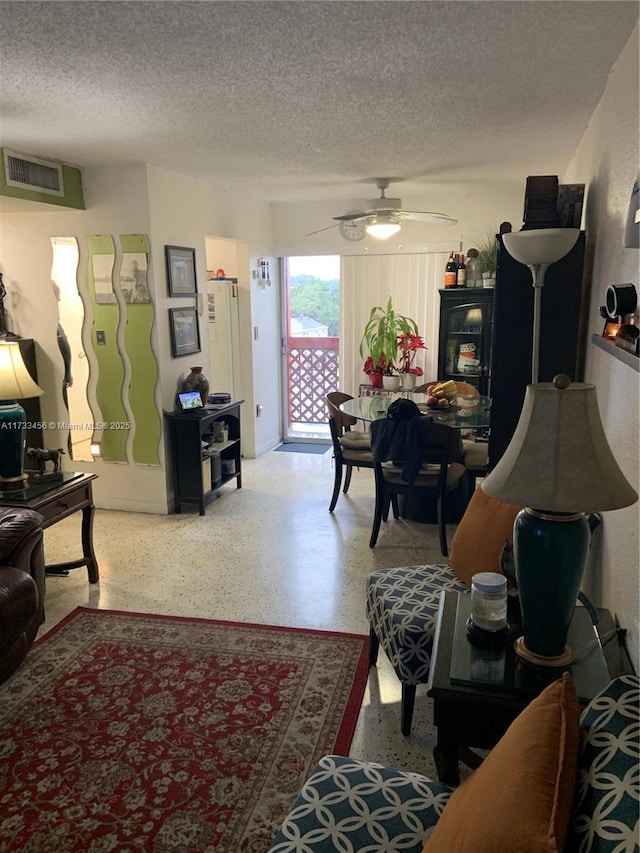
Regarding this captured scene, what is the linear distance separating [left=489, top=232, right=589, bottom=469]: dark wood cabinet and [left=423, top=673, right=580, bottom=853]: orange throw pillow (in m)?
1.85

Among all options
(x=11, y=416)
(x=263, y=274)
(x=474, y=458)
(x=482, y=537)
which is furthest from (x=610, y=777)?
(x=263, y=274)

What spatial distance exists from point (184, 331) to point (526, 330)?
2.65 meters

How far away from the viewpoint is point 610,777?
0.98 m

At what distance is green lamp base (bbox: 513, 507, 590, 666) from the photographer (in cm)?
146

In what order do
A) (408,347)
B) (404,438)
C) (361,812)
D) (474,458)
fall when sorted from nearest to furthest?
1. (361,812)
2. (404,438)
3. (474,458)
4. (408,347)

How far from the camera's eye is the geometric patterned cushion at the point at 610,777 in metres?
0.90

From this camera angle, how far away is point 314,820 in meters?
1.36

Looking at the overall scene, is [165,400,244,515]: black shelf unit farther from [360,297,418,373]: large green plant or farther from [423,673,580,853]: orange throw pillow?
[423,673,580,853]: orange throw pillow

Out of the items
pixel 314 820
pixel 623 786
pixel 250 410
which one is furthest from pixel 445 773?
pixel 250 410

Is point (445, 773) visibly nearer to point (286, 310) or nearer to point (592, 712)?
point (592, 712)

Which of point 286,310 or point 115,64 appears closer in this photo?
point 115,64

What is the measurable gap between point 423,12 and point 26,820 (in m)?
2.69

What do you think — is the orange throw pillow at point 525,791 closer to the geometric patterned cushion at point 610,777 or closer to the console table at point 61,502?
the geometric patterned cushion at point 610,777

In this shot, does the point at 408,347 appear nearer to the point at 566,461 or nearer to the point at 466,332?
the point at 466,332
